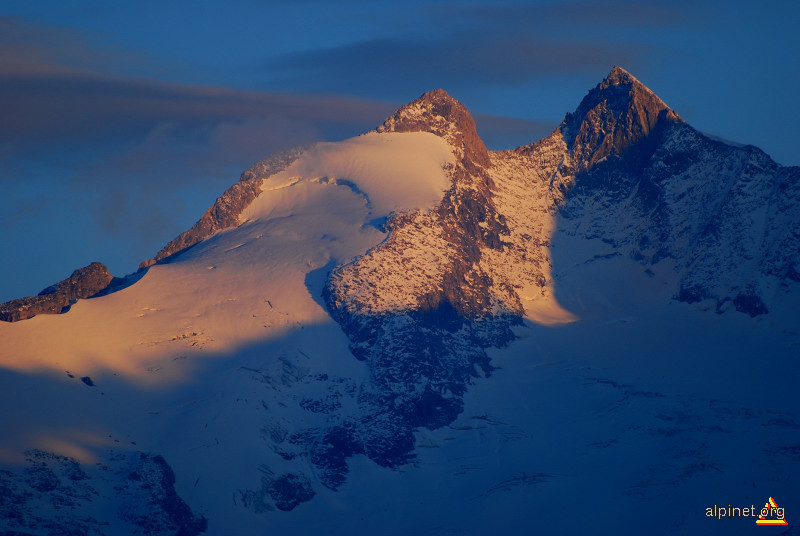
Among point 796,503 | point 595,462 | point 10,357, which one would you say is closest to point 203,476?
point 10,357

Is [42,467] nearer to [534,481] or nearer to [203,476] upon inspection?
[203,476]

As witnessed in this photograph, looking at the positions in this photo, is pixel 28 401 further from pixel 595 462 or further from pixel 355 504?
pixel 595 462

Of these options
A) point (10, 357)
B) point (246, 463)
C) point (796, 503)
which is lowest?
point (796, 503)

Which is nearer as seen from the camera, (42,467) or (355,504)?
(42,467)

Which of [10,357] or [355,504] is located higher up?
[10,357]

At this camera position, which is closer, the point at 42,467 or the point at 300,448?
the point at 42,467

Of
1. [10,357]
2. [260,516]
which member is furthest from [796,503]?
[10,357]

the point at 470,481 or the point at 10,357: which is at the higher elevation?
the point at 10,357

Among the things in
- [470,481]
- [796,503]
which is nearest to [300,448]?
[470,481]
